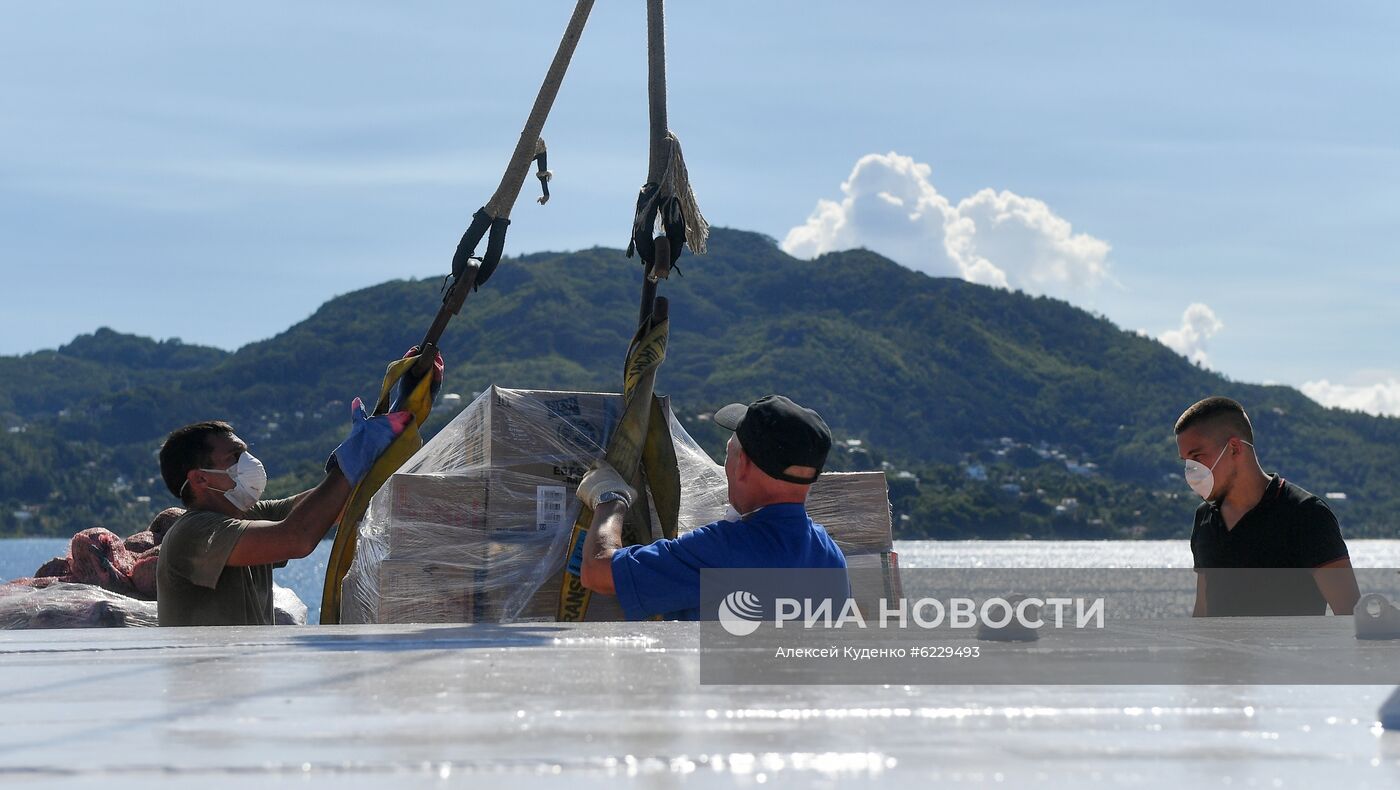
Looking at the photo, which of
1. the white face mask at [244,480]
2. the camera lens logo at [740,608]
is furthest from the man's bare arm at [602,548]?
the white face mask at [244,480]

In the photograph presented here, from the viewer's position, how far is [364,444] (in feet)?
15.4

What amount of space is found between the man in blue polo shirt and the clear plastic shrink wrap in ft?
4.45

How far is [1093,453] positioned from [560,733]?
598 feet

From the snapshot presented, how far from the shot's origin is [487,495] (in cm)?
534

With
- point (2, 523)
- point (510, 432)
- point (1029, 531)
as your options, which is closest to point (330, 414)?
point (2, 523)

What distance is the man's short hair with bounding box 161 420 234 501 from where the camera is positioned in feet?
15.7

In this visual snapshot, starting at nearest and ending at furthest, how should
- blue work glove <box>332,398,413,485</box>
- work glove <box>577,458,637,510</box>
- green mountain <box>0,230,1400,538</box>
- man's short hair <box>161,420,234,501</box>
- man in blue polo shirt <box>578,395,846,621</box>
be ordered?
1. man in blue polo shirt <box>578,395,846,621</box>
2. work glove <box>577,458,637,510</box>
3. blue work glove <box>332,398,413,485</box>
4. man's short hair <box>161,420,234,501</box>
5. green mountain <box>0,230,1400,538</box>

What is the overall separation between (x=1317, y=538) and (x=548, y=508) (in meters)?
2.77

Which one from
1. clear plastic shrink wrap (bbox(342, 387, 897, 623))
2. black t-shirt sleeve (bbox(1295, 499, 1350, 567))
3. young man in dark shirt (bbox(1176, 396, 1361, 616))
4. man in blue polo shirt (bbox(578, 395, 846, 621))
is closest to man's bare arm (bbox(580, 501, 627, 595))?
man in blue polo shirt (bbox(578, 395, 846, 621))

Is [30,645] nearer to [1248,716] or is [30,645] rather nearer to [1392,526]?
[1248,716]

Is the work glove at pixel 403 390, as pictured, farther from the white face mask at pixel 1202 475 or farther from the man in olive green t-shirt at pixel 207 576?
the white face mask at pixel 1202 475

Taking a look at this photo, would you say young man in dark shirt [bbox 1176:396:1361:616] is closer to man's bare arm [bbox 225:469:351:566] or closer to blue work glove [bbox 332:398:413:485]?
blue work glove [bbox 332:398:413:485]

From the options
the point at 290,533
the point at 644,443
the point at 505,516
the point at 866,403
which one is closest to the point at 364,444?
the point at 290,533

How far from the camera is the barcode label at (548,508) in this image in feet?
17.6
